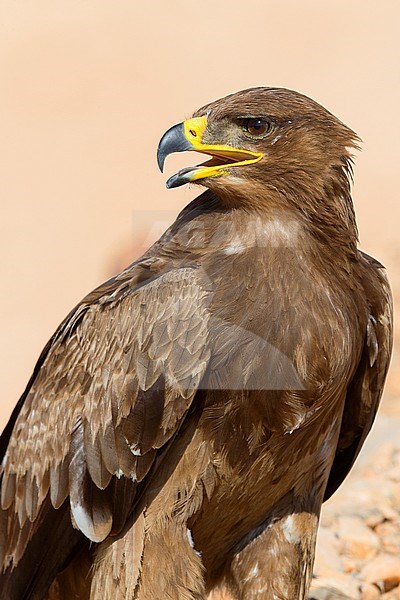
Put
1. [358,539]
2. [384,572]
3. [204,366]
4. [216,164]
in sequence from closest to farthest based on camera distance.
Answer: [204,366] < [216,164] < [384,572] < [358,539]

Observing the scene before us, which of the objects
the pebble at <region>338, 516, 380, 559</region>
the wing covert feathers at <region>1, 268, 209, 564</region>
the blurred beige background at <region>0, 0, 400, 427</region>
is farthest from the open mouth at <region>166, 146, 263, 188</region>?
the blurred beige background at <region>0, 0, 400, 427</region>

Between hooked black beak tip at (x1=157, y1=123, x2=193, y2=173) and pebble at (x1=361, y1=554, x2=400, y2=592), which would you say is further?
pebble at (x1=361, y1=554, x2=400, y2=592)

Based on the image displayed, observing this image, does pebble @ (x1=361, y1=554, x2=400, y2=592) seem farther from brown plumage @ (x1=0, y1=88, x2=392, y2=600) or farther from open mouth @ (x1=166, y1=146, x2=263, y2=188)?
open mouth @ (x1=166, y1=146, x2=263, y2=188)

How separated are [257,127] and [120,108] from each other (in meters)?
9.70

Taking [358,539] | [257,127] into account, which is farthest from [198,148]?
[358,539]

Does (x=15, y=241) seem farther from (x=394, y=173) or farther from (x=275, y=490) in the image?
(x=275, y=490)

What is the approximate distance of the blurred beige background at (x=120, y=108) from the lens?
482 inches

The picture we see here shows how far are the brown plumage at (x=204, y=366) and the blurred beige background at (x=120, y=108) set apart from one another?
5.64 meters

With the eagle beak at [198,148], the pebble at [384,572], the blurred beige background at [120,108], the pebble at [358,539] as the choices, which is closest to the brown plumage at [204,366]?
the eagle beak at [198,148]

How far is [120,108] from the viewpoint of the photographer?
44.8 feet

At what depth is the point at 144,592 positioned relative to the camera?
14.3 feet

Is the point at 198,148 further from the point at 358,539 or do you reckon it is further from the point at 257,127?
the point at 358,539

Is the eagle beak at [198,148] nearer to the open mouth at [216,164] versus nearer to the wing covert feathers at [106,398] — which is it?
the open mouth at [216,164]

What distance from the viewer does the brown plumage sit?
410 cm
